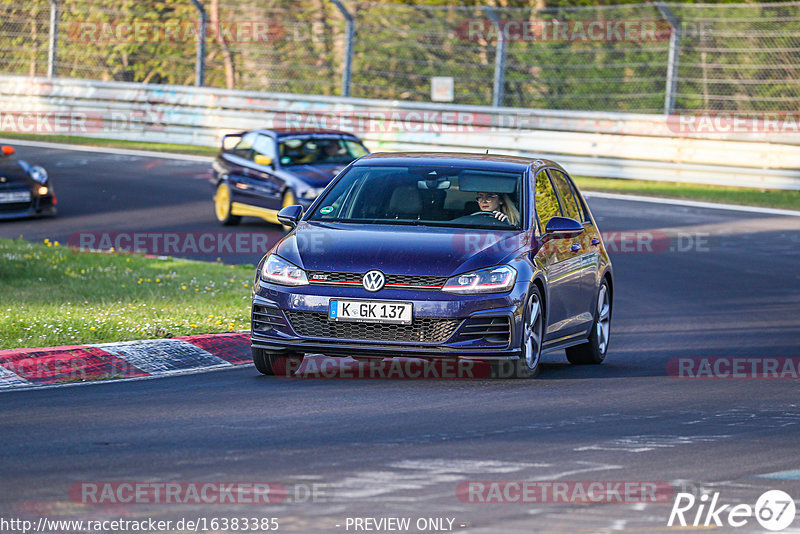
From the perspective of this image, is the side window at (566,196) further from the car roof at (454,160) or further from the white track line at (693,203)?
the white track line at (693,203)

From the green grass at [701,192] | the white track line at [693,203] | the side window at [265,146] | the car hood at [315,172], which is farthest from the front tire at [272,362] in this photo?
the green grass at [701,192]

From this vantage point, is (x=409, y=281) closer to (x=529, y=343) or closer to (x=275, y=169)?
(x=529, y=343)

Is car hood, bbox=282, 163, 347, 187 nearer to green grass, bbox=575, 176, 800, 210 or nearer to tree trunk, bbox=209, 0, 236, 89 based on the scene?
green grass, bbox=575, 176, 800, 210

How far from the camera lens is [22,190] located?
21.2 metres

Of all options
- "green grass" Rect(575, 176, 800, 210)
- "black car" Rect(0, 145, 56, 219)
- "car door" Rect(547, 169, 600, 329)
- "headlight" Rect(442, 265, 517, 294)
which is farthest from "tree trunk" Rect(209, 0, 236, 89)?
"headlight" Rect(442, 265, 517, 294)

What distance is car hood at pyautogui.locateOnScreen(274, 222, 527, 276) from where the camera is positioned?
919cm

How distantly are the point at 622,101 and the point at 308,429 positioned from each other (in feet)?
72.7

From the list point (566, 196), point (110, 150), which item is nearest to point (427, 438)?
point (566, 196)

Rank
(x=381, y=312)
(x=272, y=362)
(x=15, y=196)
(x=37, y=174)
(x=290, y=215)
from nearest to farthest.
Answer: (x=381, y=312) < (x=272, y=362) < (x=290, y=215) < (x=15, y=196) < (x=37, y=174)

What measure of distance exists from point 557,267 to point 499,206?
0.60 metres

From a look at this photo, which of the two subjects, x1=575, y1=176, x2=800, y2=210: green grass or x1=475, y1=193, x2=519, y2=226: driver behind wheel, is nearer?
x1=475, y1=193, x2=519, y2=226: driver behind wheel

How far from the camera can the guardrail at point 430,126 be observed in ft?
82.7

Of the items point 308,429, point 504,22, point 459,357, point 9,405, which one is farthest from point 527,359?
point 504,22

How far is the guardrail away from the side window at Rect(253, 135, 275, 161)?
1.46 meters
